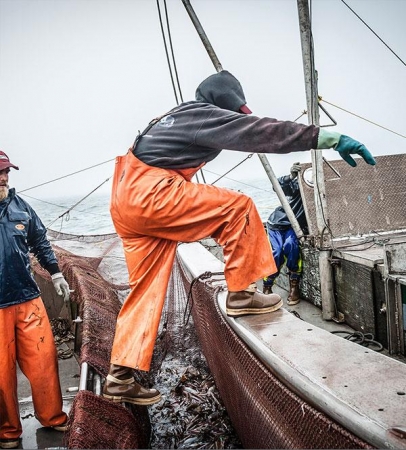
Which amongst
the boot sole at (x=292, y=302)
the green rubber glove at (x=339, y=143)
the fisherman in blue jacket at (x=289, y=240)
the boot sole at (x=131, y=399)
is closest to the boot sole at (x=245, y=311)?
the boot sole at (x=131, y=399)

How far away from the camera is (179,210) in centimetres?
213

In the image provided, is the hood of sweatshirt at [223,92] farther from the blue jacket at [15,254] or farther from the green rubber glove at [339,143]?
the blue jacket at [15,254]

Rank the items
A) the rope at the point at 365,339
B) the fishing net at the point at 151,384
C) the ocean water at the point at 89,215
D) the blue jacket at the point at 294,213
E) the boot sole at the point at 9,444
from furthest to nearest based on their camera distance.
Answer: the ocean water at the point at 89,215, the blue jacket at the point at 294,213, the rope at the point at 365,339, the boot sole at the point at 9,444, the fishing net at the point at 151,384

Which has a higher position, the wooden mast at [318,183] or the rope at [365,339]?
the wooden mast at [318,183]

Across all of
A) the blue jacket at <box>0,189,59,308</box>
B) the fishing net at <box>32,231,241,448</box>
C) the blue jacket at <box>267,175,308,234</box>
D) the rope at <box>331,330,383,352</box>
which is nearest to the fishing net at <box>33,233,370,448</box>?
the fishing net at <box>32,231,241,448</box>

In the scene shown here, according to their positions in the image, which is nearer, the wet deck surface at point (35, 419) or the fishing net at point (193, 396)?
the fishing net at point (193, 396)

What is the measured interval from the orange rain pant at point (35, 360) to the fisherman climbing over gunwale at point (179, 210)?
37.7 inches

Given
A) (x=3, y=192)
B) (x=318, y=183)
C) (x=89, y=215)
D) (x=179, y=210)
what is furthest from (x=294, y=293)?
(x=89, y=215)

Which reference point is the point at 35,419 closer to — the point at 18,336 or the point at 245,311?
the point at 18,336

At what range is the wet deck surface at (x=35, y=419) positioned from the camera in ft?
9.13

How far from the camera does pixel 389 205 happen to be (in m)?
5.56

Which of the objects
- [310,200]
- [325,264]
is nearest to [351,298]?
[325,264]

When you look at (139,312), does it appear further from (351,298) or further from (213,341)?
(351,298)

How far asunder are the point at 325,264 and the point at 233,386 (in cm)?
269
